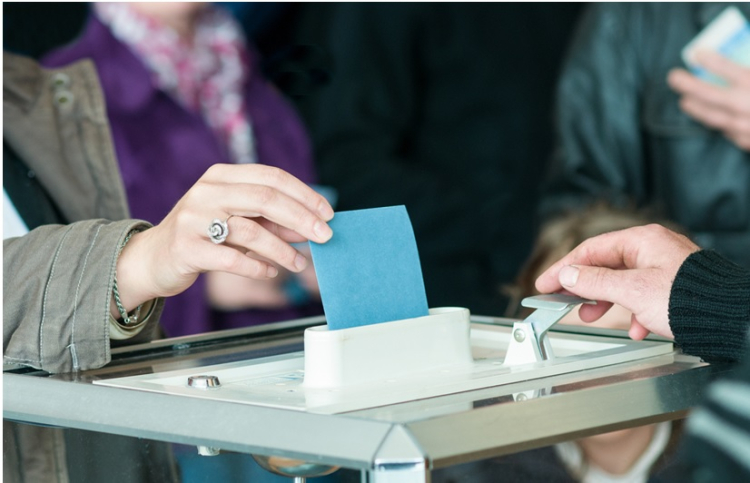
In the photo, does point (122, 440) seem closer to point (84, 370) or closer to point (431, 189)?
point (84, 370)

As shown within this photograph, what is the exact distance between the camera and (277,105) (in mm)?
2355

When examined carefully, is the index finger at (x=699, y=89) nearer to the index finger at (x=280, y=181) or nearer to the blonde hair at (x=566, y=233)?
the blonde hair at (x=566, y=233)

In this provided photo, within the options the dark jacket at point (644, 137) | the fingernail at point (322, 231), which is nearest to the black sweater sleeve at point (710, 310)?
the fingernail at point (322, 231)

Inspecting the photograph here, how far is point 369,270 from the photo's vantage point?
88 cm

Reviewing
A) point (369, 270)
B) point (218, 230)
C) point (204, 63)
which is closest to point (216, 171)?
point (218, 230)

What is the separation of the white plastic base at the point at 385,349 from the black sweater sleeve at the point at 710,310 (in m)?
0.19

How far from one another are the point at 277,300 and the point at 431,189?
1.85ft

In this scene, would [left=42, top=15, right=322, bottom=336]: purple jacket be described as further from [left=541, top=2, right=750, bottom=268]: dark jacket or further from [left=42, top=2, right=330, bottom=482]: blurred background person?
[left=541, top=2, right=750, bottom=268]: dark jacket

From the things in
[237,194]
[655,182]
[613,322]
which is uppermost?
[655,182]

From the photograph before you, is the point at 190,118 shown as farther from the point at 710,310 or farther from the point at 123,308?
the point at 710,310

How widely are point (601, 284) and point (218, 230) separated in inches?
13.6

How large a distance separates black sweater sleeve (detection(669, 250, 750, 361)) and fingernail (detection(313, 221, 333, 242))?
12.2 inches

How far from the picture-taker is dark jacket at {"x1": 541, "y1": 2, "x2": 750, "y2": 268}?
7.16ft

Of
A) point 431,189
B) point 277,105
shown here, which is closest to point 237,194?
point 277,105
